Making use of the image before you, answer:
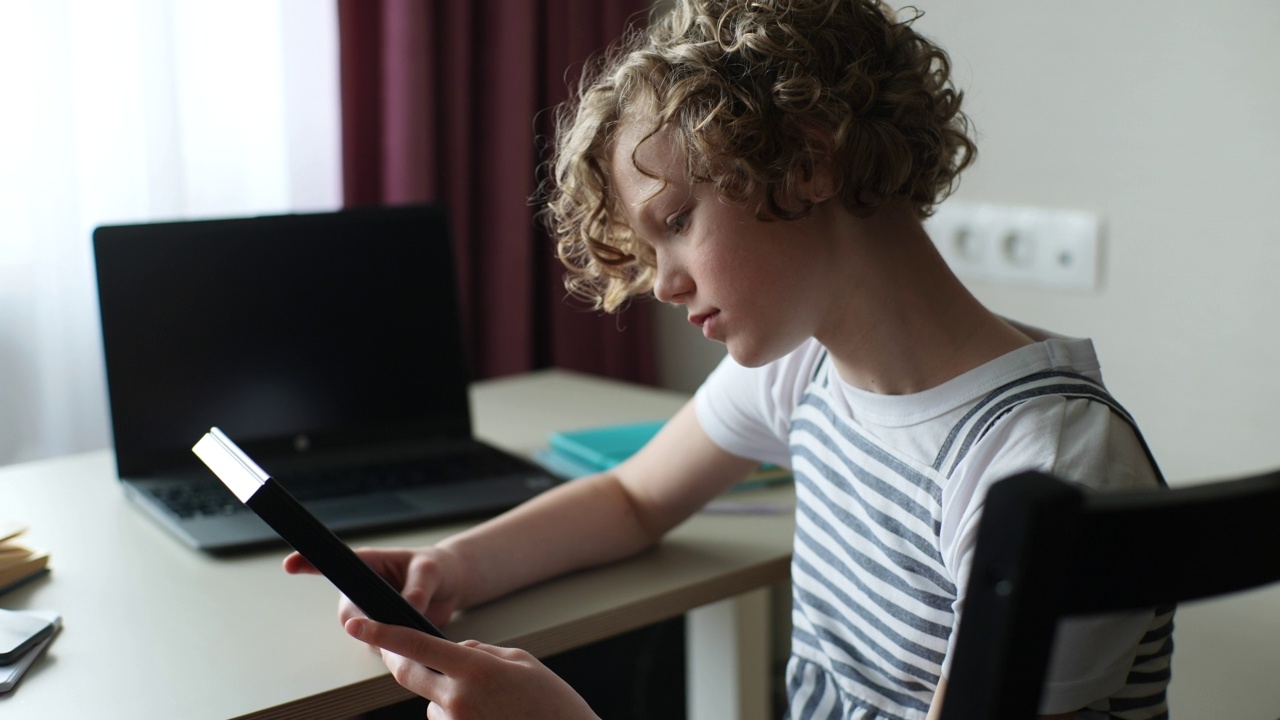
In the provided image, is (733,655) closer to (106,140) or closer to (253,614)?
(253,614)

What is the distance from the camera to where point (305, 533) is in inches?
26.9

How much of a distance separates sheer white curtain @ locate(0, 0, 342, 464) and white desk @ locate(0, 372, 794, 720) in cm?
44

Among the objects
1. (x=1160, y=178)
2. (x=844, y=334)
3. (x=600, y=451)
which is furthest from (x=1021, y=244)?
(x=844, y=334)

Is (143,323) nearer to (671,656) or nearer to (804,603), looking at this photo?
(804,603)

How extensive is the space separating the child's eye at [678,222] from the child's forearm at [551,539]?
12.1 inches

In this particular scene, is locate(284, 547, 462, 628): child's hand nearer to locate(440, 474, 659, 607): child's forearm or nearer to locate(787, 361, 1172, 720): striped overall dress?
locate(440, 474, 659, 607): child's forearm

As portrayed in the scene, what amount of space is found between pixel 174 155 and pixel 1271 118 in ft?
4.89

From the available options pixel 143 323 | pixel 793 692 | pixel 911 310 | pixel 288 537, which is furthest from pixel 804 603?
pixel 143 323

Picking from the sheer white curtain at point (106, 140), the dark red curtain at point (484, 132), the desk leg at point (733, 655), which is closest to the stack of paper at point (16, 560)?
the desk leg at point (733, 655)

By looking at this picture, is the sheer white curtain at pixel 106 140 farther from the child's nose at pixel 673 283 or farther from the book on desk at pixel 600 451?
the child's nose at pixel 673 283

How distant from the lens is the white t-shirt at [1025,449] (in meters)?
0.69

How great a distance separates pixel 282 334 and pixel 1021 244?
1009 mm

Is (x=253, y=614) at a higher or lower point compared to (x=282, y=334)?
lower

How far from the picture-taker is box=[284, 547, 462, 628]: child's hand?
0.92 metres
